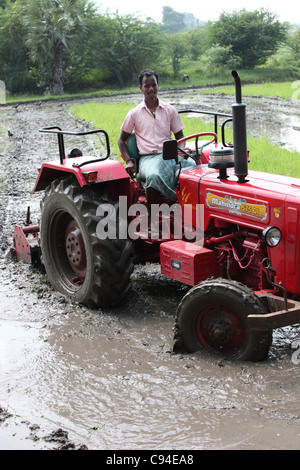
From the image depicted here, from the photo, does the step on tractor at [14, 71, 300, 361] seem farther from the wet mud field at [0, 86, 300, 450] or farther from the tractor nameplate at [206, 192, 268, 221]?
the wet mud field at [0, 86, 300, 450]

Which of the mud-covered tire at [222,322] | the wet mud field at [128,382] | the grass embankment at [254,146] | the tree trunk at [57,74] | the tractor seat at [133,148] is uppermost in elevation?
the tree trunk at [57,74]

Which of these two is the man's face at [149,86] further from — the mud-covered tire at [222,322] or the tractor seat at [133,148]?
the mud-covered tire at [222,322]

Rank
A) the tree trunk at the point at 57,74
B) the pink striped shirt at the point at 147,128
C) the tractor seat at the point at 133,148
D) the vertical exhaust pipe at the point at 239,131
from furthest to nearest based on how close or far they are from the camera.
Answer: the tree trunk at the point at 57,74 < the tractor seat at the point at 133,148 < the pink striped shirt at the point at 147,128 < the vertical exhaust pipe at the point at 239,131

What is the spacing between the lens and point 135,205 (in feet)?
17.6

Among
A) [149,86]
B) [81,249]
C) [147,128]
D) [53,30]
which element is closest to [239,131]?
[147,128]

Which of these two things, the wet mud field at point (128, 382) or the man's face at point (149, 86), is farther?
the man's face at point (149, 86)

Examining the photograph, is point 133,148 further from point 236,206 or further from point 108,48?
point 108,48

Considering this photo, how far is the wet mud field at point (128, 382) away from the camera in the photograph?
10.9ft

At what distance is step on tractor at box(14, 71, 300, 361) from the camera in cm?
400

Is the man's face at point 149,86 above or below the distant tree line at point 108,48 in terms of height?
below

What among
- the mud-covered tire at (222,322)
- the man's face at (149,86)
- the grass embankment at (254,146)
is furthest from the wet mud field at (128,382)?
the grass embankment at (254,146)

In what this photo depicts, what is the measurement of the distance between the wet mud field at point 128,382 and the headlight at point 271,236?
2.56 feet

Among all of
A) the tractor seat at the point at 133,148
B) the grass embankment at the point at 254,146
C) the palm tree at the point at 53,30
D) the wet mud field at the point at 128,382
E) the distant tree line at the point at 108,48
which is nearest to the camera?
the wet mud field at the point at 128,382

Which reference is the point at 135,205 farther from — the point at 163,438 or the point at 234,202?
the point at 163,438
